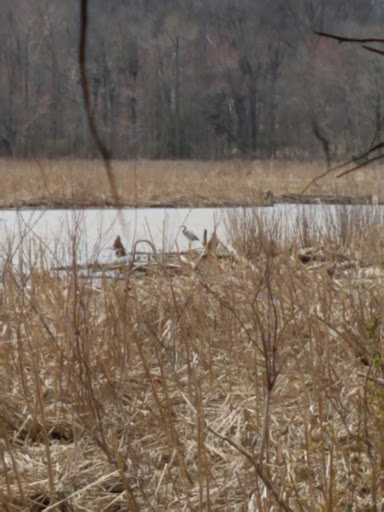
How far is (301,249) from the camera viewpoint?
301 centimetres

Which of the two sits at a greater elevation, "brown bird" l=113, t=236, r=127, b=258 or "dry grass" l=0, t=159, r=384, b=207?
"dry grass" l=0, t=159, r=384, b=207

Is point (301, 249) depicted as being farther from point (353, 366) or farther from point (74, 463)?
point (74, 463)

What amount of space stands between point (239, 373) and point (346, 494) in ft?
1.60

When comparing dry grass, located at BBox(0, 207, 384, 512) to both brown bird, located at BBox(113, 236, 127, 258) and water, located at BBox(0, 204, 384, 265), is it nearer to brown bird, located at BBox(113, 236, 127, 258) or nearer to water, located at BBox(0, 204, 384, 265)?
water, located at BBox(0, 204, 384, 265)

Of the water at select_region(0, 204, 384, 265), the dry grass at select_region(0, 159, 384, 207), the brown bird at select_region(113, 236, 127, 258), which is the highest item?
the dry grass at select_region(0, 159, 384, 207)

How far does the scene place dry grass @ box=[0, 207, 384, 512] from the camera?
94cm

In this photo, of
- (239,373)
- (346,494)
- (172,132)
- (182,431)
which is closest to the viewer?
(346,494)

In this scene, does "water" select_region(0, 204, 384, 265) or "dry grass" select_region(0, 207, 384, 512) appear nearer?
"dry grass" select_region(0, 207, 384, 512)

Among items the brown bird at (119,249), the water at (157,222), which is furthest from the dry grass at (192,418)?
the brown bird at (119,249)

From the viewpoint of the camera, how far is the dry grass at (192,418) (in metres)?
0.94

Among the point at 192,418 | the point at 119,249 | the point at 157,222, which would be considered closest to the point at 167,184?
the point at 157,222

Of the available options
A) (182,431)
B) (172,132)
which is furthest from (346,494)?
(172,132)

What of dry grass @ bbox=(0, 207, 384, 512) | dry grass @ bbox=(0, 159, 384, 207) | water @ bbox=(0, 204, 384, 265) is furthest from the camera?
dry grass @ bbox=(0, 159, 384, 207)

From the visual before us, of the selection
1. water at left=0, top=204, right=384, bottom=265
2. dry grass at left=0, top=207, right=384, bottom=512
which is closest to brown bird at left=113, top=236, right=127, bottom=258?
water at left=0, top=204, right=384, bottom=265
